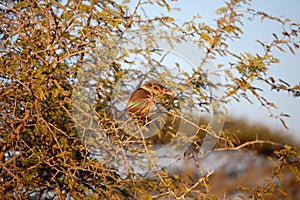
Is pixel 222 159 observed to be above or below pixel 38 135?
below

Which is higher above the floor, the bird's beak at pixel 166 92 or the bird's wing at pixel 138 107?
the bird's beak at pixel 166 92

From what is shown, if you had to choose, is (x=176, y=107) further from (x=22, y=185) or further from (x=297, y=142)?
(x=297, y=142)

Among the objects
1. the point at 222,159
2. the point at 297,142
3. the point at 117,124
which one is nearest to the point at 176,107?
the point at 117,124

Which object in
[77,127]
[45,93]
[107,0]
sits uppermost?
[107,0]

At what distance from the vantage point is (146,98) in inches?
53.7

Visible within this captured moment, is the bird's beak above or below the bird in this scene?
above

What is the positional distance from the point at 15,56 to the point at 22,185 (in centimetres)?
37

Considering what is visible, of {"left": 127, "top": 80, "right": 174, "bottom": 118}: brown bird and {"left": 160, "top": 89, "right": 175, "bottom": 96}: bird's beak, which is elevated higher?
{"left": 160, "top": 89, "right": 175, "bottom": 96}: bird's beak

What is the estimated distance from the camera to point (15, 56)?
137 centimetres

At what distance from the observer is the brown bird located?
1.32m

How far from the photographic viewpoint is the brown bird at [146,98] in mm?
1321

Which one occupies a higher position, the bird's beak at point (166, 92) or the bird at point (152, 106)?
the bird's beak at point (166, 92)

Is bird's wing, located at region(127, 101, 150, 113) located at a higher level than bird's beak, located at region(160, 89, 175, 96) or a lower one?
lower

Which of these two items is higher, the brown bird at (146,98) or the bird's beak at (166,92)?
the bird's beak at (166,92)
